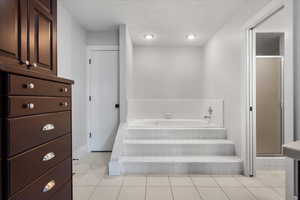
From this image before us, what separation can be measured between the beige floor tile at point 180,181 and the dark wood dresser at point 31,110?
134 cm

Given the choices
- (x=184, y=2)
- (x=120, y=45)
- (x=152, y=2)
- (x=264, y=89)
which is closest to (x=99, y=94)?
(x=120, y=45)

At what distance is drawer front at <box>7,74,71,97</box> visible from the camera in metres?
0.89

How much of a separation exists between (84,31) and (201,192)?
335cm

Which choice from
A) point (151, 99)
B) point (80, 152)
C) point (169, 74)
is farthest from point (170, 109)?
point (80, 152)

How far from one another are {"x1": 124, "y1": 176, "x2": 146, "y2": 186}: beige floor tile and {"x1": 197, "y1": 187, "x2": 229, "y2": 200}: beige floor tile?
70 centimetres

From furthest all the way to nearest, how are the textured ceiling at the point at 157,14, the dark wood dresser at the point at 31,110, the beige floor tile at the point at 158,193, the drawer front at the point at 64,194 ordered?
the textured ceiling at the point at 157,14 < the beige floor tile at the point at 158,193 < the drawer front at the point at 64,194 < the dark wood dresser at the point at 31,110

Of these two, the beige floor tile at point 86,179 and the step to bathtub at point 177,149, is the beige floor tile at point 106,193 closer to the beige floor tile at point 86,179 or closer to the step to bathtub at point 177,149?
the beige floor tile at point 86,179

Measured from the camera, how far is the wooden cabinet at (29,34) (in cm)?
110

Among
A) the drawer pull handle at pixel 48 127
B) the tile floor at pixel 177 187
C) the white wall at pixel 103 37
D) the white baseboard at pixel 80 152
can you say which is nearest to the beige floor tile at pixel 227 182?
the tile floor at pixel 177 187

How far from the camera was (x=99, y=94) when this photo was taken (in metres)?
3.87

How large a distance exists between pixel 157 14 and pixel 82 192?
2.70 m

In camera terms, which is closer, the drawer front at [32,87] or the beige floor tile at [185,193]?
the drawer front at [32,87]

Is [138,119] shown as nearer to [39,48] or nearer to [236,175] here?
[236,175]

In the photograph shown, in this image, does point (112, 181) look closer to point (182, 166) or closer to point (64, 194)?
point (182, 166)
